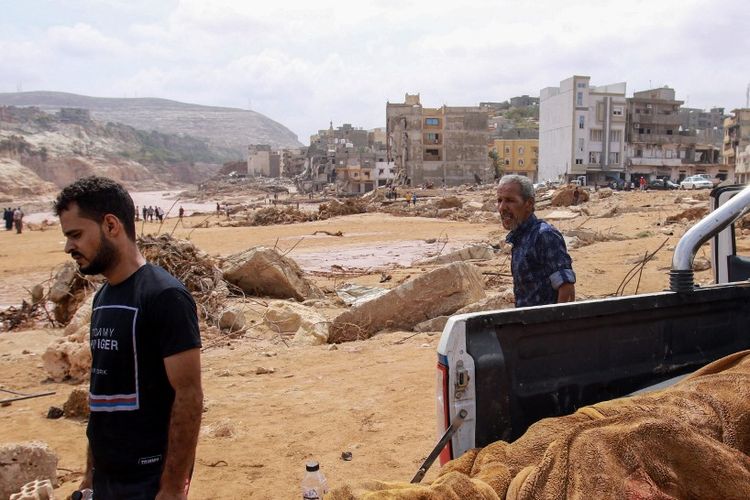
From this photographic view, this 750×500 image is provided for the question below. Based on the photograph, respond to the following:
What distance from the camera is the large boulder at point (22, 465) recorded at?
12.9 ft

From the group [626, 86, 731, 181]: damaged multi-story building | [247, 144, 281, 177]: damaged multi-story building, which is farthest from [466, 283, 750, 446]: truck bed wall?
[247, 144, 281, 177]: damaged multi-story building

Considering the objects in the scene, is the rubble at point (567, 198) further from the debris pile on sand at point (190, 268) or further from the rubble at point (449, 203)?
the debris pile on sand at point (190, 268)

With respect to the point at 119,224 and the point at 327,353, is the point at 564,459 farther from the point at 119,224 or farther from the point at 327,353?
the point at 327,353

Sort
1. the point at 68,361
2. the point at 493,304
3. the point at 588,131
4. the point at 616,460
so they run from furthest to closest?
the point at 588,131 → the point at 493,304 → the point at 68,361 → the point at 616,460

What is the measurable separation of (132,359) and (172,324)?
0.19 metres

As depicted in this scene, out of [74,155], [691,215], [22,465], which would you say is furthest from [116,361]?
[74,155]

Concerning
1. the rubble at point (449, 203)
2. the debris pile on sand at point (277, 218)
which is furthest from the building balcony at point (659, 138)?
the debris pile on sand at point (277, 218)

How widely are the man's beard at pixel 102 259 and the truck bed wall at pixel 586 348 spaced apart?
1.29m

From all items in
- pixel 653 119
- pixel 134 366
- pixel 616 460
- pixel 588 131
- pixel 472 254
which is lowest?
pixel 472 254

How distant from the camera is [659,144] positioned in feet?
225

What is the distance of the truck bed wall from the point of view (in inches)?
98.8

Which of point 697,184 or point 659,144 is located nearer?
point 697,184

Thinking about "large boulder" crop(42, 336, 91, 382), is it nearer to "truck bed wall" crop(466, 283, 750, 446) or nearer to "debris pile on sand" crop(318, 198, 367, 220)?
"truck bed wall" crop(466, 283, 750, 446)

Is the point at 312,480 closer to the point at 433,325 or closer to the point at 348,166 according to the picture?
the point at 433,325
